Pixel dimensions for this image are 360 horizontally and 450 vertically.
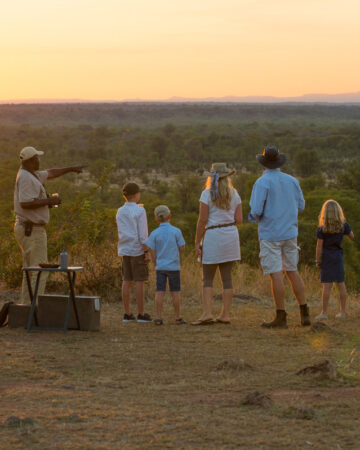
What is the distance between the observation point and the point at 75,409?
16.8 feet

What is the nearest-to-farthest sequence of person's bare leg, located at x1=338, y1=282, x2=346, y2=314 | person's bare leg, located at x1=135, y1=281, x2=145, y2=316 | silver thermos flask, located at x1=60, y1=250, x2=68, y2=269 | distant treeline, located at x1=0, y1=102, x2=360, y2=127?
silver thermos flask, located at x1=60, y1=250, x2=68, y2=269 < person's bare leg, located at x1=135, y1=281, x2=145, y2=316 < person's bare leg, located at x1=338, y1=282, x2=346, y2=314 < distant treeline, located at x1=0, y1=102, x2=360, y2=127

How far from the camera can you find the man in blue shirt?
8.23m

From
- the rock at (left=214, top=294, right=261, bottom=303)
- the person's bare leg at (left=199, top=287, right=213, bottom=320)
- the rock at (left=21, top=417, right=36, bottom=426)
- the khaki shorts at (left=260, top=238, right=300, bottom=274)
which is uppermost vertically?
the khaki shorts at (left=260, top=238, right=300, bottom=274)

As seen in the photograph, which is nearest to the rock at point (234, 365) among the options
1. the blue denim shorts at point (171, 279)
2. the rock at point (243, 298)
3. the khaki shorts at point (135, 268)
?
the blue denim shorts at point (171, 279)

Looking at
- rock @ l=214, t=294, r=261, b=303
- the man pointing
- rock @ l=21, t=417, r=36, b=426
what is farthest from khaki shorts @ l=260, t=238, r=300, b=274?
rock @ l=21, t=417, r=36, b=426

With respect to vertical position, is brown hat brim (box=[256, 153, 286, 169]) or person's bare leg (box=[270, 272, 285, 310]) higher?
brown hat brim (box=[256, 153, 286, 169])

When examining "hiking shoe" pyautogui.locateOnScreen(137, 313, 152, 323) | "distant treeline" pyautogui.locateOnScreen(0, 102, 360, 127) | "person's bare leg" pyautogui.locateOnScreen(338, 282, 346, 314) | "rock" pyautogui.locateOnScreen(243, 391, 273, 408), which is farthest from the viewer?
"distant treeline" pyautogui.locateOnScreen(0, 102, 360, 127)

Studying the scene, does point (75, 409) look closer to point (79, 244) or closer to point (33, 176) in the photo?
point (33, 176)

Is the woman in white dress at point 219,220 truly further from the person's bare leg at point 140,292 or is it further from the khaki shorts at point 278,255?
the person's bare leg at point 140,292

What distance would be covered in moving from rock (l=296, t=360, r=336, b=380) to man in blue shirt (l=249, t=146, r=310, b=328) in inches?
89.0

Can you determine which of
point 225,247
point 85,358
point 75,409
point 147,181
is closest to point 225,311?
point 225,247

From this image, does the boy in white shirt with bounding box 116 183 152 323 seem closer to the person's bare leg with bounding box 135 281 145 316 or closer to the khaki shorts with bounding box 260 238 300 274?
the person's bare leg with bounding box 135 281 145 316

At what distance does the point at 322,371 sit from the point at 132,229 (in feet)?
11.1

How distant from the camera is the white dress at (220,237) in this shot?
8469 millimetres
